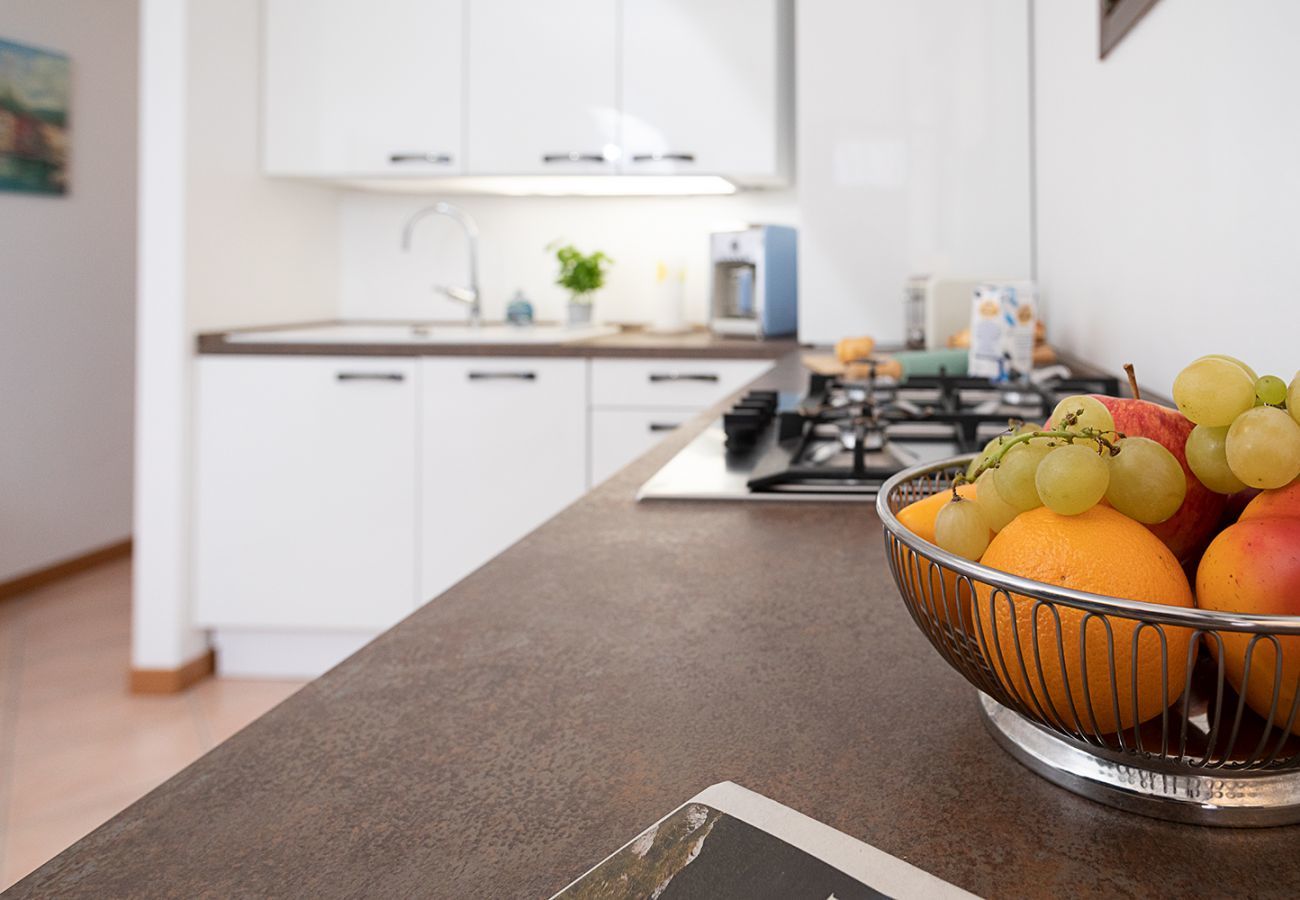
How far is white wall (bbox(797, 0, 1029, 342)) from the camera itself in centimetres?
278

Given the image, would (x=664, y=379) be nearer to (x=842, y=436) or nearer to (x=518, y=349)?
(x=518, y=349)

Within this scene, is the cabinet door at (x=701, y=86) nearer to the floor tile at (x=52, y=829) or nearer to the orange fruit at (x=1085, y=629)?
the floor tile at (x=52, y=829)

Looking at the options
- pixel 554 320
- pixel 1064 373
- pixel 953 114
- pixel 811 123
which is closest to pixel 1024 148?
pixel 953 114

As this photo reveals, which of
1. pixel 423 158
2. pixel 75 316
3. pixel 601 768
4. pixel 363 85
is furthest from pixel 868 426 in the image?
pixel 75 316

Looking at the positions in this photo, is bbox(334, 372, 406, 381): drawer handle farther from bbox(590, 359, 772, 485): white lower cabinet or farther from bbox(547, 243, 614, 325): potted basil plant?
bbox(547, 243, 614, 325): potted basil plant

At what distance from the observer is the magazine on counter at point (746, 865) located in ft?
1.08

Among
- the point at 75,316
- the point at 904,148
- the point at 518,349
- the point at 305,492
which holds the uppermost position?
the point at 904,148

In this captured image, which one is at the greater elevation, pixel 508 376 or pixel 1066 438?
pixel 508 376

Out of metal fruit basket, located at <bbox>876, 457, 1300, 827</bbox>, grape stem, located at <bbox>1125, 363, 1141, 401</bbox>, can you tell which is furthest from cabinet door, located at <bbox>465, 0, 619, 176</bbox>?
metal fruit basket, located at <bbox>876, 457, 1300, 827</bbox>

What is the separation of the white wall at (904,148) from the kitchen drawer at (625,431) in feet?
1.71

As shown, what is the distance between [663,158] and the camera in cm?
306

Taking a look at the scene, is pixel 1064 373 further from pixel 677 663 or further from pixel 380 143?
pixel 380 143

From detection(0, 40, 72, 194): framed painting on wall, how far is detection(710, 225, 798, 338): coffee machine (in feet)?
8.27

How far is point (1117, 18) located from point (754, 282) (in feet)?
4.82
